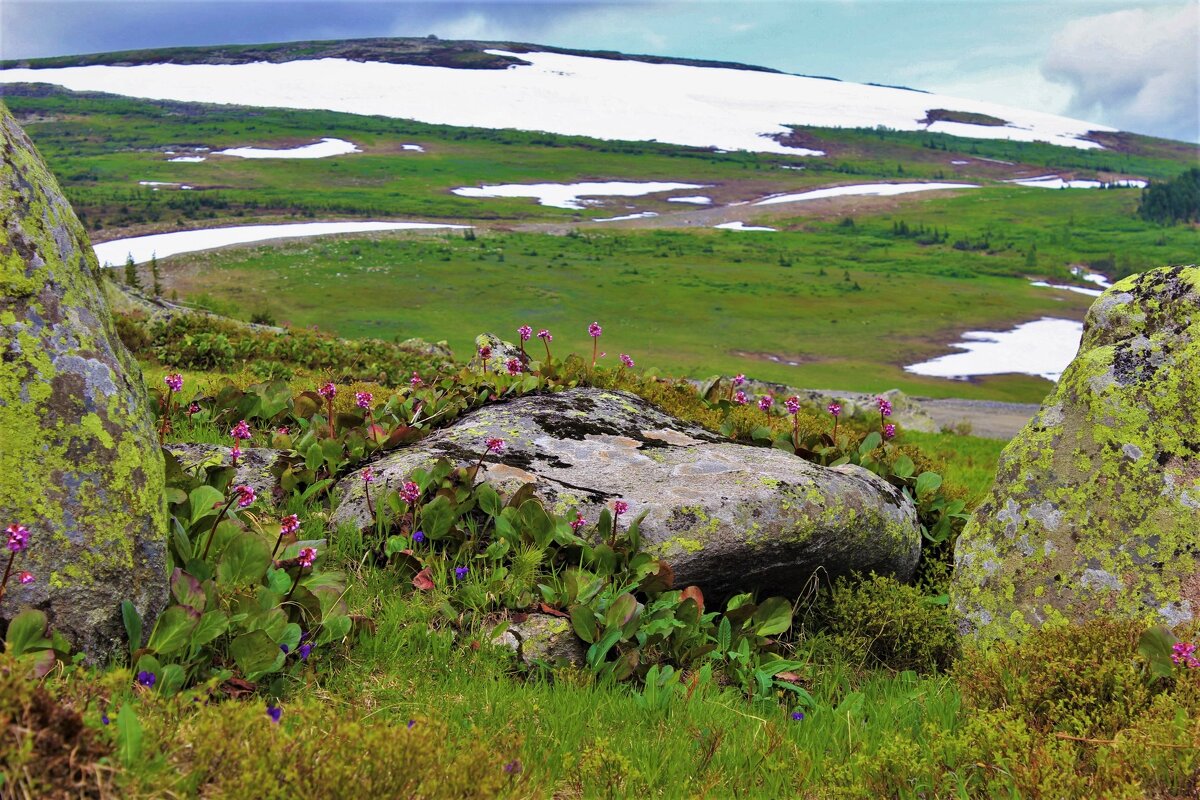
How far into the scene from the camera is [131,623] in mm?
4066

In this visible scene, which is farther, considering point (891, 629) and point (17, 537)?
point (891, 629)

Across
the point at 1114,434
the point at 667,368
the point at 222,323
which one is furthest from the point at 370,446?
the point at 667,368

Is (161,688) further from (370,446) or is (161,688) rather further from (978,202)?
(978,202)

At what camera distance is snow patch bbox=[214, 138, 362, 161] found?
174 m

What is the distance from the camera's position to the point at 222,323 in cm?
2091

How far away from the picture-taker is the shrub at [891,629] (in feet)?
21.7

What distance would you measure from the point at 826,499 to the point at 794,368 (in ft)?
157

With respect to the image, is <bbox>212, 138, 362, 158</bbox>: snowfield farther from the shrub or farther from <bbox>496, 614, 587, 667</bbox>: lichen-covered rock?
<bbox>496, 614, 587, 667</bbox>: lichen-covered rock

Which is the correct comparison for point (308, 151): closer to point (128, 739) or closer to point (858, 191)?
point (858, 191)

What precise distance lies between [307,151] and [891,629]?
197 meters

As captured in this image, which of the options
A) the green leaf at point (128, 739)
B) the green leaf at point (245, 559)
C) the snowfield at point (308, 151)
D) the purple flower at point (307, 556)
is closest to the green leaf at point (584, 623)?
the purple flower at point (307, 556)

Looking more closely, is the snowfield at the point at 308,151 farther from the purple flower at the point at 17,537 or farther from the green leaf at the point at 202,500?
the purple flower at the point at 17,537

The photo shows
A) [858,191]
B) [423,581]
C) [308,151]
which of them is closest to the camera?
[423,581]

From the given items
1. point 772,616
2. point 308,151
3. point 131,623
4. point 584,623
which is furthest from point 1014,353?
point 308,151
